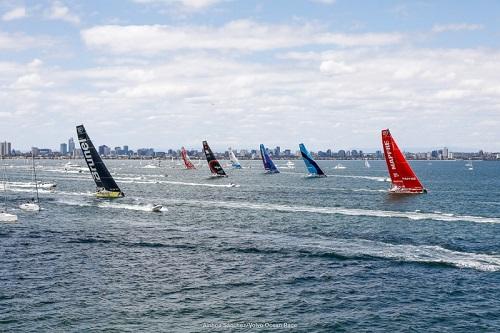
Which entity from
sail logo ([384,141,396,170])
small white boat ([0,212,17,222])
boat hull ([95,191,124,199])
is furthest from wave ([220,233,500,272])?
sail logo ([384,141,396,170])

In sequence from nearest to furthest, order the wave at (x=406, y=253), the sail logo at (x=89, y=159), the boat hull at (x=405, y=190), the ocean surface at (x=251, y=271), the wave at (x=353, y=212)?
the ocean surface at (x=251, y=271) → the wave at (x=406, y=253) → the wave at (x=353, y=212) → the sail logo at (x=89, y=159) → the boat hull at (x=405, y=190)

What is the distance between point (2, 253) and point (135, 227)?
23019 mm

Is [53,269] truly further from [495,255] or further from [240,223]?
[495,255]

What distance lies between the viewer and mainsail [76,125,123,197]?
125 metres

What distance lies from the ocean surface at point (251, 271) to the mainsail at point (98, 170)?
84.3ft

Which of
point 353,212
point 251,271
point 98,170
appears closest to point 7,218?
point 98,170

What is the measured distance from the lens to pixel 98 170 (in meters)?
125

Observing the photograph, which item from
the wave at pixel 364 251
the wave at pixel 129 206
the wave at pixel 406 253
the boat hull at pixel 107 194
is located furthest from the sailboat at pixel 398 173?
the wave at pixel 406 253

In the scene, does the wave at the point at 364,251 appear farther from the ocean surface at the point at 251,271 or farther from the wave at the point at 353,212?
the wave at the point at 353,212

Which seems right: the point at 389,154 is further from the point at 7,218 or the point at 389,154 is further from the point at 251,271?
the point at 251,271

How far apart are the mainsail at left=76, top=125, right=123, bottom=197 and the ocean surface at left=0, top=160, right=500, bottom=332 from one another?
25.7 m

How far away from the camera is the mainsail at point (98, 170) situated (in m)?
125

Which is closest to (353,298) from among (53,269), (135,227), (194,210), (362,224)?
(53,269)

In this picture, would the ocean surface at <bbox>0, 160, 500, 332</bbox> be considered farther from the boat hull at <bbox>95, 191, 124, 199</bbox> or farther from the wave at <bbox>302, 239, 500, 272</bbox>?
the boat hull at <bbox>95, 191, 124, 199</bbox>
